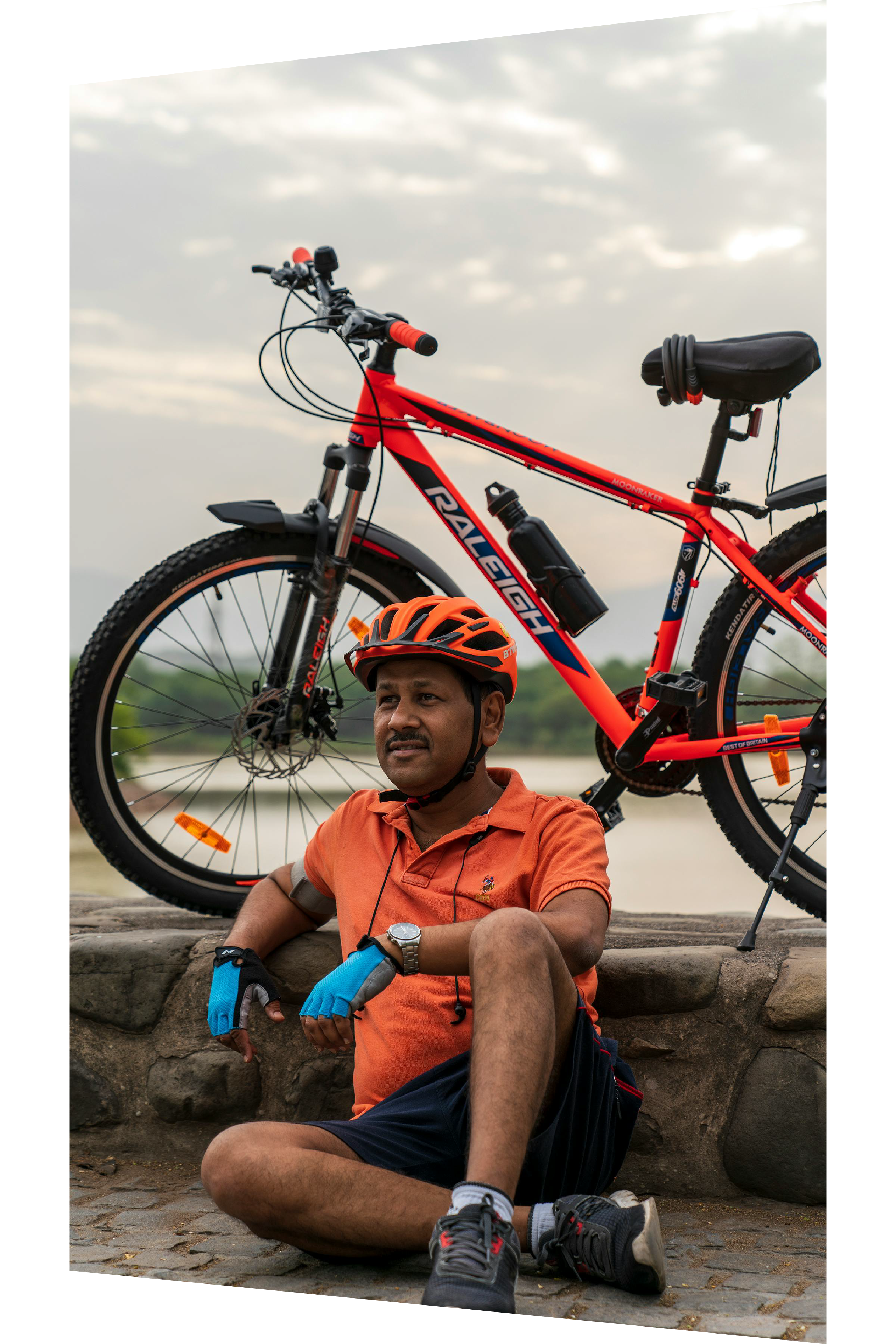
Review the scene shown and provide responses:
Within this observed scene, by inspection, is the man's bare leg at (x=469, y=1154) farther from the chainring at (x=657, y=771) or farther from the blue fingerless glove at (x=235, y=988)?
the chainring at (x=657, y=771)

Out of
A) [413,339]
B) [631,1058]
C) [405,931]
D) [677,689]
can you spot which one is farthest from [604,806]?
[413,339]

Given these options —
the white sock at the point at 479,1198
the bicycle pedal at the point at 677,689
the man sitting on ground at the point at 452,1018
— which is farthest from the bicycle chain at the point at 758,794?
the white sock at the point at 479,1198

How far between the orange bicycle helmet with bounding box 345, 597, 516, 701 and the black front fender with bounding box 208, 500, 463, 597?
0.56 meters

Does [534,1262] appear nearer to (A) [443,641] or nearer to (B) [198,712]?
(A) [443,641]

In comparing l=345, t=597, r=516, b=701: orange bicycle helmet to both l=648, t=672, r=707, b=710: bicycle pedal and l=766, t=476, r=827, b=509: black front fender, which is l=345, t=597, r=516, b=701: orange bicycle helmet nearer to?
l=648, t=672, r=707, b=710: bicycle pedal

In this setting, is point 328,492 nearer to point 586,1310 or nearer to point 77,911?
point 77,911

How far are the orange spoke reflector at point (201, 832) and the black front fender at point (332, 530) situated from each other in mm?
609

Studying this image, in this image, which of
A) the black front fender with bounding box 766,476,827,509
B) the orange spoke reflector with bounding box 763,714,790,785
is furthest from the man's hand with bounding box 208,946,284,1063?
the black front fender with bounding box 766,476,827,509

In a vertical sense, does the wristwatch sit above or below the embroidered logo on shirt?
below

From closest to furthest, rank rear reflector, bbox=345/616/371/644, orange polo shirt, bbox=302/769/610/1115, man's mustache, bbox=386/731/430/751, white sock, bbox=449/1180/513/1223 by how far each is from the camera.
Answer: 1. white sock, bbox=449/1180/513/1223
2. orange polo shirt, bbox=302/769/610/1115
3. man's mustache, bbox=386/731/430/751
4. rear reflector, bbox=345/616/371/644

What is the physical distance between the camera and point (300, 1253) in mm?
1792

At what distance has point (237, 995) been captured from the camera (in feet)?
6.38

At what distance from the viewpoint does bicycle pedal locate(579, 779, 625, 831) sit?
2.39 m

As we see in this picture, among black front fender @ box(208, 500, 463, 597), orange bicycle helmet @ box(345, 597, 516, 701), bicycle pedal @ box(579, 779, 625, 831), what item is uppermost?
black front fender @ box(208, 500, 463, 597)
